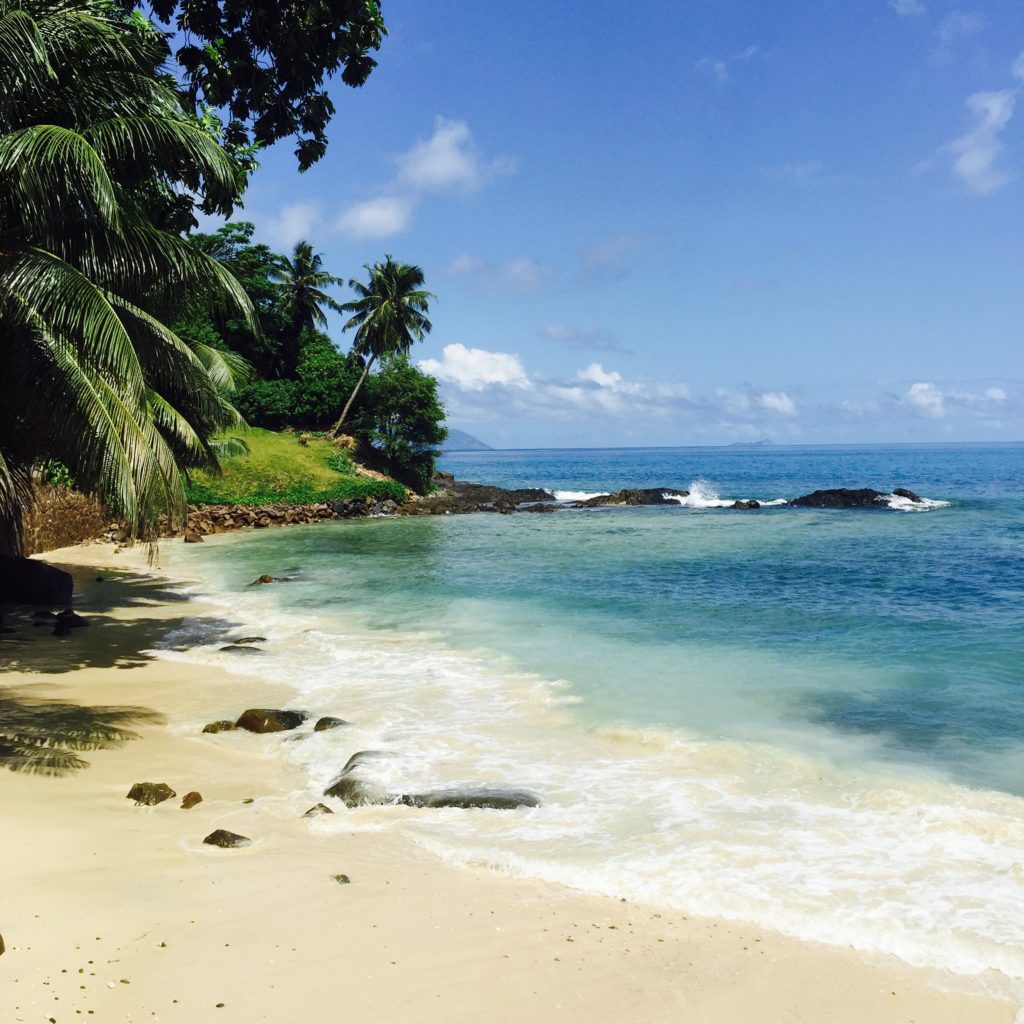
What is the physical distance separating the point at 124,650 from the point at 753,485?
83.7m

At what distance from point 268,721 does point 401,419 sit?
43676 mm

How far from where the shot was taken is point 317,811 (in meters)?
8.64

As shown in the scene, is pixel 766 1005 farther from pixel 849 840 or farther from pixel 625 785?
pixel 625 785

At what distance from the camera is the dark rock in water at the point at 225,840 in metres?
7.69

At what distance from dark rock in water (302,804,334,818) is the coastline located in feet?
0.32

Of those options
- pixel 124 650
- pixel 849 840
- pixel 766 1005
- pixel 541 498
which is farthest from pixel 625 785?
pixel 541 498

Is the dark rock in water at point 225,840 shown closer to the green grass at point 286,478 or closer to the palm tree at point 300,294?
the green grass at point 286,478

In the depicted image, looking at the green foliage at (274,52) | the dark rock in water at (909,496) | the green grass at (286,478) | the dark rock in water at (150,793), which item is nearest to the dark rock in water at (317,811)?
the dark rock in water at (150,793)

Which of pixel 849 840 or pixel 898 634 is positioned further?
pixel 898 634

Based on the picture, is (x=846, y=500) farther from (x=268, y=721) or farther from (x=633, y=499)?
(x=268, y=721)

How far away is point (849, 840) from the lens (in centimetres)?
833

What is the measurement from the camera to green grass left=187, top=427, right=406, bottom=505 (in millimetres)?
43938

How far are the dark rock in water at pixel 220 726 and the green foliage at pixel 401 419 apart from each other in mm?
42718

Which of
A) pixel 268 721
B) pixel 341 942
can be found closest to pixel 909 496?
pixel 268 721
